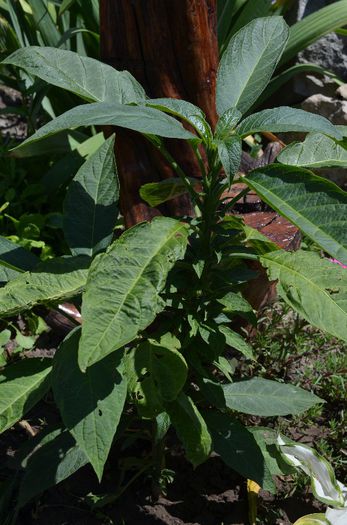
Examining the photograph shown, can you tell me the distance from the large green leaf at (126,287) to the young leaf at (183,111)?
26 centimetres

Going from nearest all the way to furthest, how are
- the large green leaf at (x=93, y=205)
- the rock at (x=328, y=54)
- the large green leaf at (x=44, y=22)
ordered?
1. the large green leaf at (x=93, y=205)
2. the large green leaf at (x=44, y=22)
3. the rock at (x=328, y=54)

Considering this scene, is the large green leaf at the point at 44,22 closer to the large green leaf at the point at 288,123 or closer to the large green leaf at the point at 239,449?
the large green leaf at the point at 288,123

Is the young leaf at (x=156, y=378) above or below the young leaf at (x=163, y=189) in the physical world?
below

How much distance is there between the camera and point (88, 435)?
148cm

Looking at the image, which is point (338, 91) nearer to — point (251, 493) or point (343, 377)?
point (343, 377)

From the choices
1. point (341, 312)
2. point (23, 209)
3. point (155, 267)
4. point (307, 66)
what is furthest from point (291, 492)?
point (307, 66)

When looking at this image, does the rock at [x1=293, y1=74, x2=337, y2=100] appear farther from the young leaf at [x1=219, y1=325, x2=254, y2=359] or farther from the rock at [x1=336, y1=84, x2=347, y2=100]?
the young leaf at [x1=219, y1=325, x2=254, y2=359]

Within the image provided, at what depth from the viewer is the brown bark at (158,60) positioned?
240 cm

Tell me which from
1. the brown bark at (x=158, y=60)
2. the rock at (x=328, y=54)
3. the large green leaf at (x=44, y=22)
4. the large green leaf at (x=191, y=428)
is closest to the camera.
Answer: the large green leaf at (x=191, y=428)

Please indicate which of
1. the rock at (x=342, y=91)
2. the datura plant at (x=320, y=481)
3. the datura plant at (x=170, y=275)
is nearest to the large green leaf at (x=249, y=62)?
the datura plant at (x=170, y=275)

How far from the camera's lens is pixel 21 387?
1710 millimetres

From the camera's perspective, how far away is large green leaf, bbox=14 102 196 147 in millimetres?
1366

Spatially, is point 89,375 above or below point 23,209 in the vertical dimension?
above

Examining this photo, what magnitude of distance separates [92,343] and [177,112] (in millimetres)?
595
